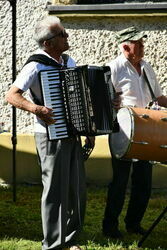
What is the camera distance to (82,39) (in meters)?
7.26

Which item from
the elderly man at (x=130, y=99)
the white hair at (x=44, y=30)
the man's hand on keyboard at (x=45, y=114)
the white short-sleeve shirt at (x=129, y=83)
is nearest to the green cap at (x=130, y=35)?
the elderly man at (x=130, y=99)

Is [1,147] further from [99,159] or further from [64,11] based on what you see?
[64,11]

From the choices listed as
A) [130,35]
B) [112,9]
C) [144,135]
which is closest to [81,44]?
[112,9]

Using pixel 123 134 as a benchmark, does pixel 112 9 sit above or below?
above

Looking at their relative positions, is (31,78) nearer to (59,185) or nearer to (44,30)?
(44,30)

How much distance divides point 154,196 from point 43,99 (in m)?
2.90

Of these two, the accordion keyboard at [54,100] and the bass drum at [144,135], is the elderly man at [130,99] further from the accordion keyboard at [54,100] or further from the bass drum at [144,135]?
the accordion keyboard at [54,100]

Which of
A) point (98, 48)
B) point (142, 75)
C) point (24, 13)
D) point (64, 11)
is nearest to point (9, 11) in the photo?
point (24, 13)

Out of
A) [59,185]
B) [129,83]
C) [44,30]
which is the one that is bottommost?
[59,185]

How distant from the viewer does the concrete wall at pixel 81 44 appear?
23.3ft

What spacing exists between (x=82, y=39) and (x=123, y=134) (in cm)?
266

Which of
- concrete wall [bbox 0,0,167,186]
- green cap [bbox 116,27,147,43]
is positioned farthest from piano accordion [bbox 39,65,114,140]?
concrete wall [bbox 0,0,167,186]

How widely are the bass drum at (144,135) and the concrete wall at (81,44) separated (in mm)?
2367

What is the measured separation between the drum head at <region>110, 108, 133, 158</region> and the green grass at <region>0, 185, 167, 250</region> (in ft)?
2.50
